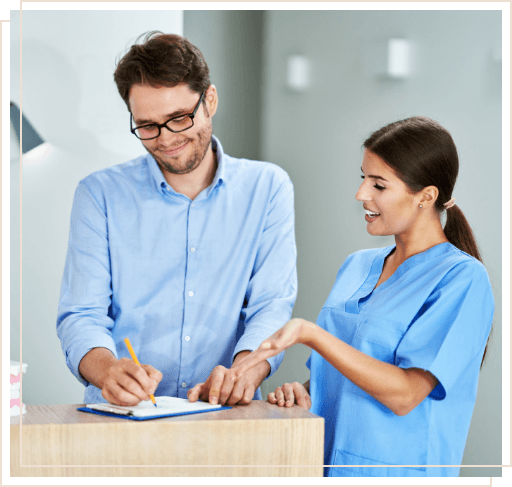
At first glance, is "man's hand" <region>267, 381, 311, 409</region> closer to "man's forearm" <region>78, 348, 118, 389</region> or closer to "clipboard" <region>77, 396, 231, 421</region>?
"clipboard" <region>77, 396, 231, 421</region>

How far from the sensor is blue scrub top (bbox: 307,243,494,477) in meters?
1.22

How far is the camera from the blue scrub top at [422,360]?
4.00 feet

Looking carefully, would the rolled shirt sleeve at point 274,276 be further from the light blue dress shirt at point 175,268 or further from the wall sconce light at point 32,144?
the wall sconce light at point 32,144

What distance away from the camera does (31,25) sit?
3121mm

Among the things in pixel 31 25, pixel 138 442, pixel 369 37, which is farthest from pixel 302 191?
pixel 138 442

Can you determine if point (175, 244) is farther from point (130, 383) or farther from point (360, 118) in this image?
point (360, 118)

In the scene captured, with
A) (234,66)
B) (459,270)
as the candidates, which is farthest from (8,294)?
(234,66)

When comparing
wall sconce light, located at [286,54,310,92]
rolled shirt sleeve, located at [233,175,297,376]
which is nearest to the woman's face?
rolled shirt sleeve, located at [233,175,297,376]

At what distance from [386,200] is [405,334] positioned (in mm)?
334

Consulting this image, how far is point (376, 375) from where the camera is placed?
3.89ft

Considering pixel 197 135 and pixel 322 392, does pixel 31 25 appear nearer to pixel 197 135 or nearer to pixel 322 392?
pixel 197 135

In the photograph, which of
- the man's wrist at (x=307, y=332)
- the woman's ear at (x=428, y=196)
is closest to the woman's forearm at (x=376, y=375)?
the man's wrist at (x=307, y=332)

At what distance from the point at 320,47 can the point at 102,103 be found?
124 cm

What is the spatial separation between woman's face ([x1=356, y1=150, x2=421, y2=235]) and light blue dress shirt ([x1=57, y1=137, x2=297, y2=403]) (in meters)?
0.38
